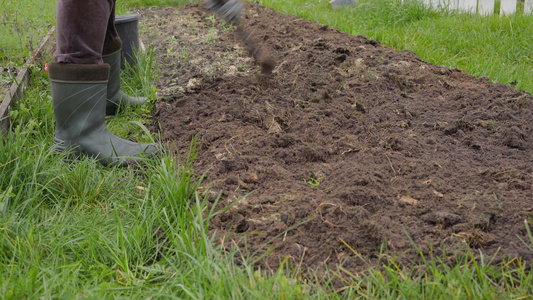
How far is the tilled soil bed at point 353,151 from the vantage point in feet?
5.70

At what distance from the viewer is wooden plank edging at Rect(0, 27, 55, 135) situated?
8.89 ft

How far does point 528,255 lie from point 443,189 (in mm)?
502

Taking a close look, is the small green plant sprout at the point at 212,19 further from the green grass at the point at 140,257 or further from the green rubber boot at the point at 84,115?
the green grass at the point at 140,257

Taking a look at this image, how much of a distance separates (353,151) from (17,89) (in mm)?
2199

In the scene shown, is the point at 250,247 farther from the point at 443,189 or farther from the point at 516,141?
the point at 516,141

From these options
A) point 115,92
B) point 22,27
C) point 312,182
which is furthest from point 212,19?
point 312,182

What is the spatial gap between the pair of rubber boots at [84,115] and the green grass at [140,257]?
11cm

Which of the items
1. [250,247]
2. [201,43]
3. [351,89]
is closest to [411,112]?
[351,89]

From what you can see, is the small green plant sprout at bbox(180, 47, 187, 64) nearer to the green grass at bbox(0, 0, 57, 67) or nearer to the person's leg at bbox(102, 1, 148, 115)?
the person's leg at bbox(102, 1, 148, 115)

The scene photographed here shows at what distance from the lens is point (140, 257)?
5.72 feet

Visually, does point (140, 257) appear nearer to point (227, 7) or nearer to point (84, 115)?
point (84, 115)

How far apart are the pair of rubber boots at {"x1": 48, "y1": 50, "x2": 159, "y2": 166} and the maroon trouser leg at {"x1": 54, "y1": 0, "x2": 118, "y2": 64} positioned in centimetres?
5

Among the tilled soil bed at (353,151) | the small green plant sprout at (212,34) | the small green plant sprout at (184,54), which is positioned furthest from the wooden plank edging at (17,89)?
the small green plant sprout at (212,34)

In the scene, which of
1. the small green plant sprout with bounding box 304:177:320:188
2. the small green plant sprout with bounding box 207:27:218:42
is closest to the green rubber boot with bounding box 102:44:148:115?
the small green plant sprout with bounding box 304:177:320:188
